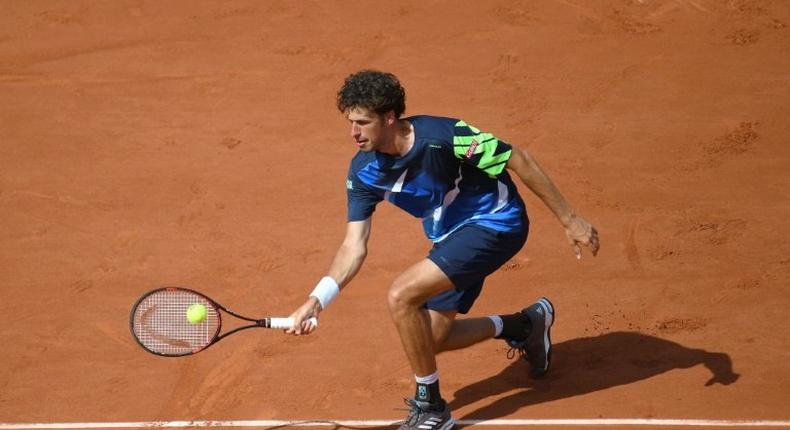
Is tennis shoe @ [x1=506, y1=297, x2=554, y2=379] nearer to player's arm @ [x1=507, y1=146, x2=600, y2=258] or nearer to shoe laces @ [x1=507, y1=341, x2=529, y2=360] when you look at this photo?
shoe laces @ [x1=507, y1=341, x2=529, y2=360]

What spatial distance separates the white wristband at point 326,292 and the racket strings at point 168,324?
644mm

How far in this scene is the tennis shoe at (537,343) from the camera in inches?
282

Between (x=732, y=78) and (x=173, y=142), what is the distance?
197 inches

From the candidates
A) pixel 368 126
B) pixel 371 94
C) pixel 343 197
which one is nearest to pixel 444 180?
pixel 368 126

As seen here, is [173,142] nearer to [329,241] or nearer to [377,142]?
[329,241]

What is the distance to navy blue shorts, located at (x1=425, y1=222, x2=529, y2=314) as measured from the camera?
626 centimetres

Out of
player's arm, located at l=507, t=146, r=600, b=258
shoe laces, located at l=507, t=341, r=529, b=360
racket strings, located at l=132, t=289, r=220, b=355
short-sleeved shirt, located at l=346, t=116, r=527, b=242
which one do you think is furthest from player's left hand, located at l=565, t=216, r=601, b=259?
racket strings, located at l=132, t=289, r=220, b=355

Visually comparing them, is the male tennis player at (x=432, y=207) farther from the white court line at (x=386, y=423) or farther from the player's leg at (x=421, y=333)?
the white court line at (x=386, y=423)

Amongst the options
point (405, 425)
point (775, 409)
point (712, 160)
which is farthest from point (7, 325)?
point (712, 160)

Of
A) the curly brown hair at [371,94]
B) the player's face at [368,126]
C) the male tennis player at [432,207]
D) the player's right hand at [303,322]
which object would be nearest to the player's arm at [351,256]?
the male tennis player at [432,207]

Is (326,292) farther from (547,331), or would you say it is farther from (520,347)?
(547,331)

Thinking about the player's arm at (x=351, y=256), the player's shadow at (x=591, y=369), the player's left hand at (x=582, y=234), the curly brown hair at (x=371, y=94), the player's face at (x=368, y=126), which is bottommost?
the player's shadow at (x=591, y=369)

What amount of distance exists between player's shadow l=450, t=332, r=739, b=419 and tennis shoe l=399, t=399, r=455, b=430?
349 millimetres

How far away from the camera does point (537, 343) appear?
7164mm
